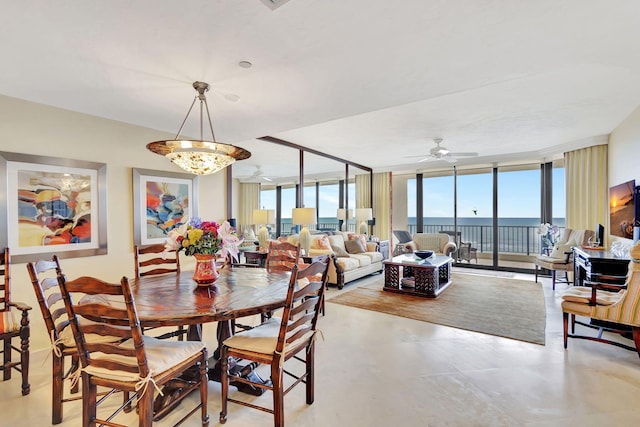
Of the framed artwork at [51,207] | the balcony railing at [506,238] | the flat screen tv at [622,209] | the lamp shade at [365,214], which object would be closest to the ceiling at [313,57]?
the framed artwork at [51,207]

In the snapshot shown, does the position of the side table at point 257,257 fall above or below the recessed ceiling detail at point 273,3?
below

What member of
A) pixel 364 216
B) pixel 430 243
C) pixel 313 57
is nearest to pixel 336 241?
pixel 364 216

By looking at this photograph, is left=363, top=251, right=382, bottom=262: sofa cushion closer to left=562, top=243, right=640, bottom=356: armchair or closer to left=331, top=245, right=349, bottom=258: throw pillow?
left=331, top=245, right=349, bottom=258: throw pillow

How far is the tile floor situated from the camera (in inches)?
73.2

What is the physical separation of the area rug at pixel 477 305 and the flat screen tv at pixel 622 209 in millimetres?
1320

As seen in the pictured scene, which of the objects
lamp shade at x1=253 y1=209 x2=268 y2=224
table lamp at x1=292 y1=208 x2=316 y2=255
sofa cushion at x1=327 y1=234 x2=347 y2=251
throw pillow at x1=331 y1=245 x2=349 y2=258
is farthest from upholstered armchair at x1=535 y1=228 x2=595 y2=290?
lamp shade at x1=253 y1=209 x2=268 y2=224

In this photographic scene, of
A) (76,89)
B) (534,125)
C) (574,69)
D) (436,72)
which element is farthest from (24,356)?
(534,125)

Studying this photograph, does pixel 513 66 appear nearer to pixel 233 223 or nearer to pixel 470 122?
pixel 470 122

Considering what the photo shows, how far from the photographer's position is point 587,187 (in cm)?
509

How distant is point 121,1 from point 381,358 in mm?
3042

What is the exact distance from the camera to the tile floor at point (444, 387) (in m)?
1.86

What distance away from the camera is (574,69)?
2684mm

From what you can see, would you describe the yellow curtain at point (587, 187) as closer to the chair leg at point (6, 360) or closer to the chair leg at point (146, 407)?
the chair leg at point (146, 407)

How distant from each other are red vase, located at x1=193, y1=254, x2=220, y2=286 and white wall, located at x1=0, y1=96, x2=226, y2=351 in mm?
1778
